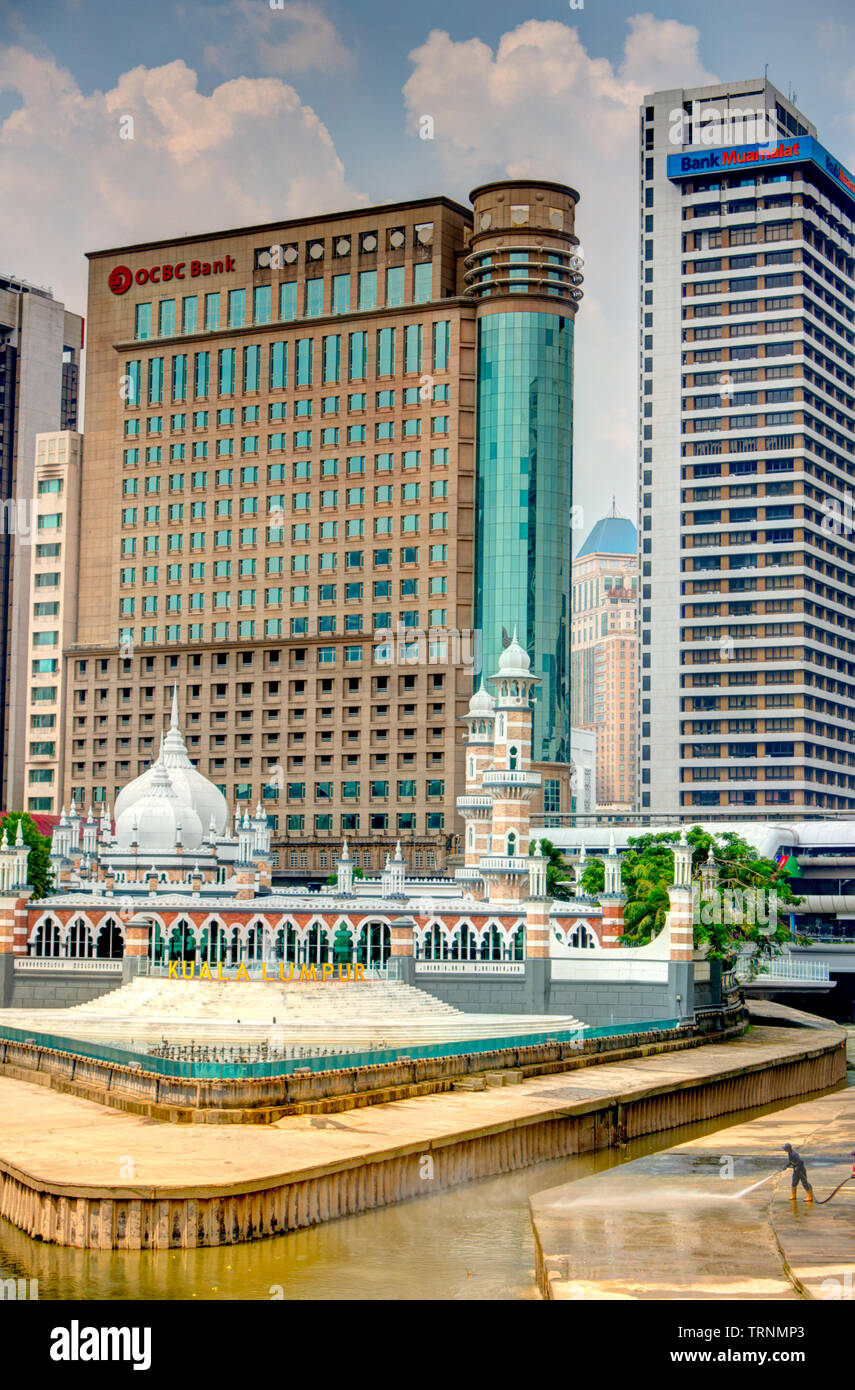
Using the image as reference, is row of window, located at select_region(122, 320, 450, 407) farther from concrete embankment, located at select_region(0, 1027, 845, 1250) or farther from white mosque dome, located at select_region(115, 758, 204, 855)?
concrete embankment, located at select_region(0, 1027, 845, 1250)

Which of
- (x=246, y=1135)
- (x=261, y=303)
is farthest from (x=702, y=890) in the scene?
(x=261, y=303)

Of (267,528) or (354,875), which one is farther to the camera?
(267,528)

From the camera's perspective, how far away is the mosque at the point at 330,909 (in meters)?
83.4

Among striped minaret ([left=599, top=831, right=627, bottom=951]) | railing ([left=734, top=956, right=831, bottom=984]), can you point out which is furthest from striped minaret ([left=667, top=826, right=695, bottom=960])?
railing ([left=734, top=956, right=831, bottom=984])

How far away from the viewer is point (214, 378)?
165 metres

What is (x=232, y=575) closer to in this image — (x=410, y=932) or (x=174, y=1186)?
(x=410, y=932)

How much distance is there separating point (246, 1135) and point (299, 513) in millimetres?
114217

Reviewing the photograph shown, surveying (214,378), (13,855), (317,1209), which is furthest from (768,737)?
(317,1209)

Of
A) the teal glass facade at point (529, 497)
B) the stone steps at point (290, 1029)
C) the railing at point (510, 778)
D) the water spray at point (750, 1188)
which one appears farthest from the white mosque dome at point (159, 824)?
the teal glass facade at point (529, 497)

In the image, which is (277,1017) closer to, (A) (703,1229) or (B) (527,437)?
(A) (703,1229)

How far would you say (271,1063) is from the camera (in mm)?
56688

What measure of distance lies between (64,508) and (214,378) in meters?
21.7

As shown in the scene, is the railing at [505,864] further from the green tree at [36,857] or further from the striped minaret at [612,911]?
the green tree at [36,857]

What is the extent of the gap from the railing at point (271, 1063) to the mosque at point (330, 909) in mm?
9167
